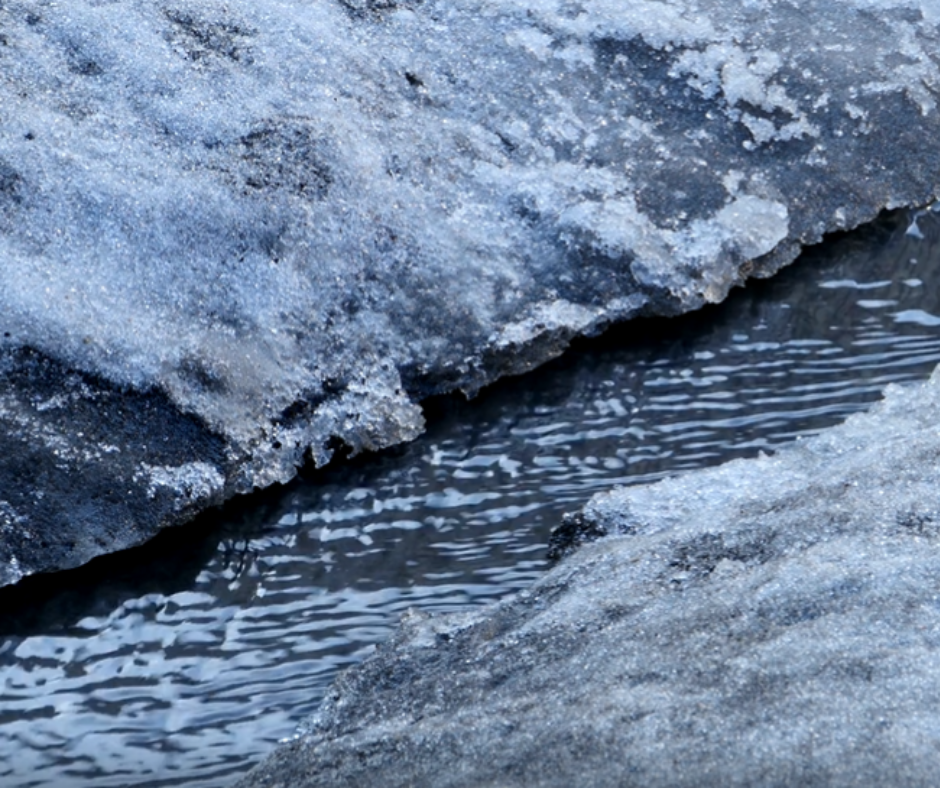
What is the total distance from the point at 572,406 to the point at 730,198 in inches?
27.3

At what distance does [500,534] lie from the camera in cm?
262

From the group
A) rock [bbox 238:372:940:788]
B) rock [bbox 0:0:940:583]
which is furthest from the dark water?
rock [bbox 238:372:940:788]

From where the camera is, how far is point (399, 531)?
266cm

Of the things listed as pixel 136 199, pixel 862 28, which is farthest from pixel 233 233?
pixel 862 28

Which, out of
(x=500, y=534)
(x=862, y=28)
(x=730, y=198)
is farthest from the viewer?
(x=862, y=28)

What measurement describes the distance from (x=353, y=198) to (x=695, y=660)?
4.98 ft

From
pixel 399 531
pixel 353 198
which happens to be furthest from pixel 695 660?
pixel 353 198

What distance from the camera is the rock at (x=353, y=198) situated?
8.65 feet

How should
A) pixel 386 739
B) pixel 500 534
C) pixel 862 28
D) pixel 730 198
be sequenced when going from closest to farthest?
pixel 386 739, pixel 500 534, pixel 730 198, pixel 862 28

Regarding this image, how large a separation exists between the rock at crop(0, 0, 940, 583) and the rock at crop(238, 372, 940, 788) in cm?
65

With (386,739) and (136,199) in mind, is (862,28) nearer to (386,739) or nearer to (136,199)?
(136,199)

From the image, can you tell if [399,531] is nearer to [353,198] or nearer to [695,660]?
[353,198]

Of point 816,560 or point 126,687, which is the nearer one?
point 816,560

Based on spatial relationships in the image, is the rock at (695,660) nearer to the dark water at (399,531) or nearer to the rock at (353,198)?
the dark water at (399,531)
